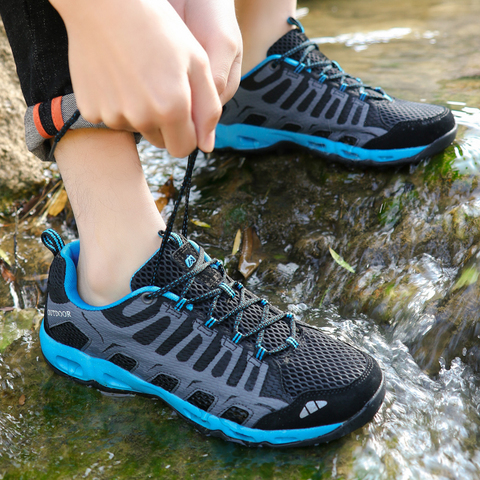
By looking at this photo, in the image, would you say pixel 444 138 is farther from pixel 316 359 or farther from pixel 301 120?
pixel 316 359

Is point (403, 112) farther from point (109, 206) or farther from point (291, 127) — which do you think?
point (109, 206)

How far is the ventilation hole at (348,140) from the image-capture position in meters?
1.76

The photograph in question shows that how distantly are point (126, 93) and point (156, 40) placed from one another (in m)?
0.10

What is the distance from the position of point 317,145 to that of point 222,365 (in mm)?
1060

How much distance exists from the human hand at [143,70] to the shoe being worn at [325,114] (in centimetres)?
106

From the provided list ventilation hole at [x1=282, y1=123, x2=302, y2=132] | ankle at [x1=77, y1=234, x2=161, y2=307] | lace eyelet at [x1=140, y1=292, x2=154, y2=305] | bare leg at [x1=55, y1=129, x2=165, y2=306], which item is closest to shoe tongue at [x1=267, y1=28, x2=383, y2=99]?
ventilation hole at [x1=282, y1=123, x2=302, y2=132]

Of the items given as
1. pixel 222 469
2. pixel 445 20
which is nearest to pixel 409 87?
pixel 445 20

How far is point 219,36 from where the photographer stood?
3.04ft

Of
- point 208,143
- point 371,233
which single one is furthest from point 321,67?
point 208,143

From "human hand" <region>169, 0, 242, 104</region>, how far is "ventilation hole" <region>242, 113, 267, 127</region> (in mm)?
863

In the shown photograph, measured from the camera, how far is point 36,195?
7.12 feet

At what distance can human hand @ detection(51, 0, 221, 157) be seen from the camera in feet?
2.51

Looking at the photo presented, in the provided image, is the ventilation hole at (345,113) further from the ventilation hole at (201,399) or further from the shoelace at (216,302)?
the ventilation hole at (201,399)

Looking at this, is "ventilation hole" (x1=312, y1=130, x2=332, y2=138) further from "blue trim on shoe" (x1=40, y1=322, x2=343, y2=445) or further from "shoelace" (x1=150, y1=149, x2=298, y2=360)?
"blue trim on shoe" (x1=40, y1=322, x2=343, y2=445)
